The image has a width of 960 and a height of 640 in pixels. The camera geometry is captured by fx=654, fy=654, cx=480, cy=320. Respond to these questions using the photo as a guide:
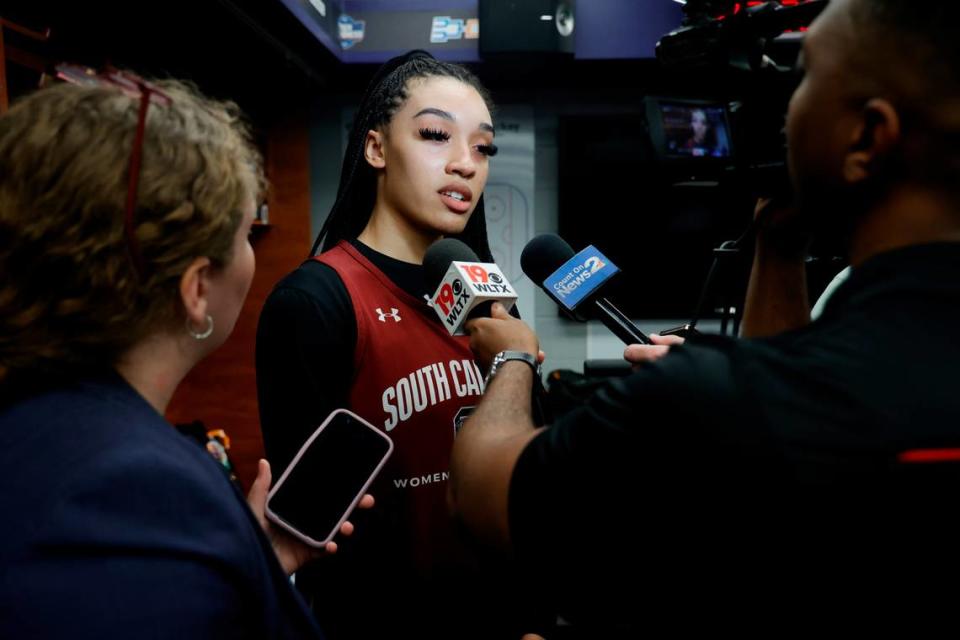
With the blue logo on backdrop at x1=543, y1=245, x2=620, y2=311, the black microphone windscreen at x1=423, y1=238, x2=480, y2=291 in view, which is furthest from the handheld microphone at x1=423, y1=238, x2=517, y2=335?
the blue logo on backdrop at x1=543, y1=245, x2=620, y2=311

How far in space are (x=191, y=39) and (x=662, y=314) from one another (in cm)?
262

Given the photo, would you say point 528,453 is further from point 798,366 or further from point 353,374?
point 353,374

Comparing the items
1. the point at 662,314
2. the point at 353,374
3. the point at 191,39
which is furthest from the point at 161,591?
the point at 662,314

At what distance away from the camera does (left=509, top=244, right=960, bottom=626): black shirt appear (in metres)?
0.56

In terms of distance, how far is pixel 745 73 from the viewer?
52.6 inches

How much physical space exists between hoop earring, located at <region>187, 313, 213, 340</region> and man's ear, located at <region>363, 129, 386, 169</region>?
0.70m

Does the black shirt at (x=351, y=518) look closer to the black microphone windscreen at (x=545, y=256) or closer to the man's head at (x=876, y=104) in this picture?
the black microphone windscreen at (x=545, y=256)

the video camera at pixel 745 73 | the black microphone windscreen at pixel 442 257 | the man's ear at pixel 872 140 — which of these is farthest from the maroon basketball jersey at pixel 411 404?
the man's ear at pixel 872 140

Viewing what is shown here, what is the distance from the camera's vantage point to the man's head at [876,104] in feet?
2.02

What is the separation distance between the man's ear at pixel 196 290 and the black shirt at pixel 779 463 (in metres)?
0.42

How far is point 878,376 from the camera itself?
0.56 meters

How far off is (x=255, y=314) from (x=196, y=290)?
2905 mm

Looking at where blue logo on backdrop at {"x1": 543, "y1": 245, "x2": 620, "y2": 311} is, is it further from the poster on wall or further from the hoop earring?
the poster on wall

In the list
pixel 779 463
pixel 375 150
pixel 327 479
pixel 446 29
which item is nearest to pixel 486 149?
pixel 375 150
